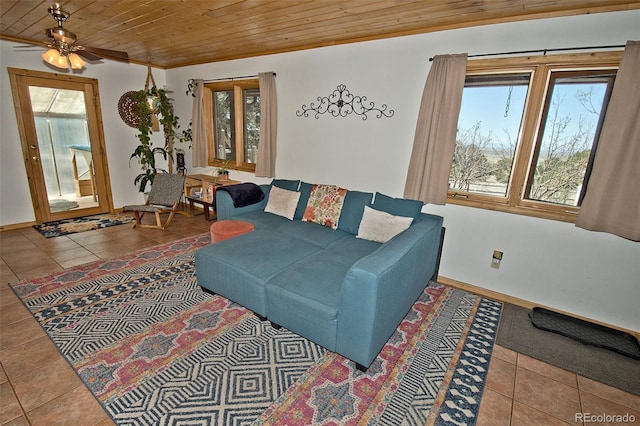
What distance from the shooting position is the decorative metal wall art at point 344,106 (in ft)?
10.8

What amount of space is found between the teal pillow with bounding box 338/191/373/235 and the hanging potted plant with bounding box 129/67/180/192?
12.3 ft

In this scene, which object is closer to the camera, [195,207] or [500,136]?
[500,136]

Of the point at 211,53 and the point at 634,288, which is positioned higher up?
the point at 211,53

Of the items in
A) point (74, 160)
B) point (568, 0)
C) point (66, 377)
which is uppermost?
point (568, 0)

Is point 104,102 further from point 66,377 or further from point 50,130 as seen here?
point 66,377

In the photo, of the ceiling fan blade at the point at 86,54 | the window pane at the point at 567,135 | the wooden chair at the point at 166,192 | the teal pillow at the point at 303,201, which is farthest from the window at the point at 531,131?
the wooden chair at the point at 166,192

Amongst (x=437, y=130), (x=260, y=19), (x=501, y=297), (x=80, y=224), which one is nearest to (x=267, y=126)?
(x=260, y=19)

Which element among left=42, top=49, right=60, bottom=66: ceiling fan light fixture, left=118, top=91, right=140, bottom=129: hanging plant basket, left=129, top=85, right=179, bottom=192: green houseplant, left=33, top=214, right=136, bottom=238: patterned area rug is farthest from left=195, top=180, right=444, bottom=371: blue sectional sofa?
left=118, top=91, right=140, bottom=129: hanging plant basket

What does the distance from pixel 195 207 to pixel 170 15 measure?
11.7ft

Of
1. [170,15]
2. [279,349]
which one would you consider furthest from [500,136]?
[170,15]

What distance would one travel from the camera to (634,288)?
2.34m

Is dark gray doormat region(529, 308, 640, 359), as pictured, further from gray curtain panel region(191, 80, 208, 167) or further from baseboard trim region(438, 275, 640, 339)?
gray curtain panel region(191, 80, 208, 167)

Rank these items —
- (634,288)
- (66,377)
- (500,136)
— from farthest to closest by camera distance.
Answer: (500,136)
(634,288)
(66,377)

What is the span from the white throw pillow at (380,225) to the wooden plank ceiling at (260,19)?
1.72 m
